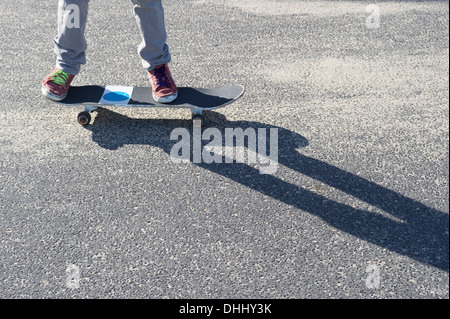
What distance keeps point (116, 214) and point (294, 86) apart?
1973 millimetres

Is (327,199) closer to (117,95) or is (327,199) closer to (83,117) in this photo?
(117,95)

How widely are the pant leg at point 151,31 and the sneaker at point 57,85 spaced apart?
593mm

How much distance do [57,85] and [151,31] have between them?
80 centimetres

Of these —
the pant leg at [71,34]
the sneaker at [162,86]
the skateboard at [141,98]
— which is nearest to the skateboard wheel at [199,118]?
the skateboard at [141,98]

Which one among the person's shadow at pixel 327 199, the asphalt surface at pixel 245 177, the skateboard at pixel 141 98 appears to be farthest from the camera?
the skateboard at pixel 141 98

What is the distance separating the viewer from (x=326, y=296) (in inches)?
113

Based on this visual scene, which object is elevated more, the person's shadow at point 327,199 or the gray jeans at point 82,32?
the gray jeans at point 82,32

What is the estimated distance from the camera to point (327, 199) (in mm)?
3443

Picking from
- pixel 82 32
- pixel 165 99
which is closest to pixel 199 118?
pixel 165 99

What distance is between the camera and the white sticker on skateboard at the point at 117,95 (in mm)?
4027

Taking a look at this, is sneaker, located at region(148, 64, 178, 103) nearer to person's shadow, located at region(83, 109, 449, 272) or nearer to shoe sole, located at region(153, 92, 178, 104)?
shoe sole, located at region(153, 92, 178, 104)

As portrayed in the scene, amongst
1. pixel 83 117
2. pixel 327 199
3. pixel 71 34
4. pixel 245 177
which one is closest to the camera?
pixel 327 199

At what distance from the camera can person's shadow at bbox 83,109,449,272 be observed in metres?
3.15

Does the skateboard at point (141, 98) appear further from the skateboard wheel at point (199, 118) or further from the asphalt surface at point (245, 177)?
the asphalt surface at point (245, 177)
